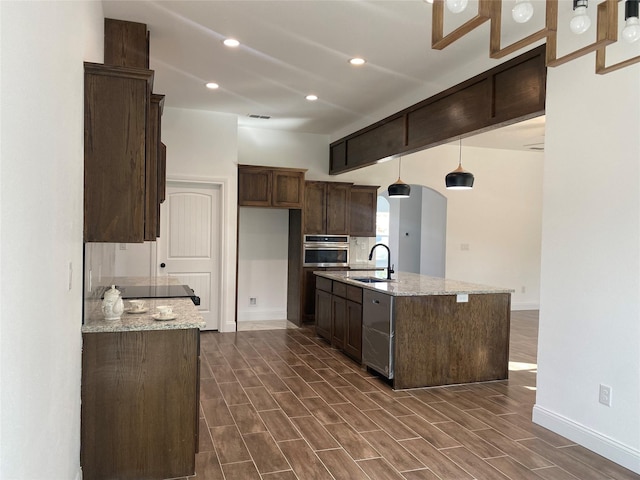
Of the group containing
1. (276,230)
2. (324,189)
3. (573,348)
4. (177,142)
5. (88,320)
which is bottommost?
(573,348)

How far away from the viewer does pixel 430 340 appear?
4.54 metres

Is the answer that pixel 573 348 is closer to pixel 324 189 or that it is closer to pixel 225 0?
pixel 225 0

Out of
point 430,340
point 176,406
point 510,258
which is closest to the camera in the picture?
point 176,406

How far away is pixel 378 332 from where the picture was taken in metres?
4.68

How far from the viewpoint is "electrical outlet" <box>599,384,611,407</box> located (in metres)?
3.08

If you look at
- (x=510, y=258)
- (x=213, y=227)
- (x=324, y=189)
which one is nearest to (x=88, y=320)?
(x=213, y=227)

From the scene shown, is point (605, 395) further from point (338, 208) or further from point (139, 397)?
point (338, 208)

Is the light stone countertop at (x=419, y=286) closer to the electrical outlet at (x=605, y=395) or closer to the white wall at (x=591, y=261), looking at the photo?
the white wall at (x=591, y=261)

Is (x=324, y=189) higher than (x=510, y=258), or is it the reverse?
(x=324, y=189)

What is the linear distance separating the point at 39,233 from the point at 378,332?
3666 millimetres

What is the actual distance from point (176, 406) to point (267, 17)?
2721mm

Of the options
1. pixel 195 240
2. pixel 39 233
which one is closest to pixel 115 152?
pixel 39 233

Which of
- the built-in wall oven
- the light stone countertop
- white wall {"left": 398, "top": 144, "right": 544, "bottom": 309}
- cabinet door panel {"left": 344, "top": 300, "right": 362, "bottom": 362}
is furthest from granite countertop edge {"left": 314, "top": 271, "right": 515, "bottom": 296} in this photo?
white wall {"left": 398, "top": 144, "right": 544, "bottom": 309}

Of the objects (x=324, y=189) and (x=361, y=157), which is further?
(x=324, y=189)
